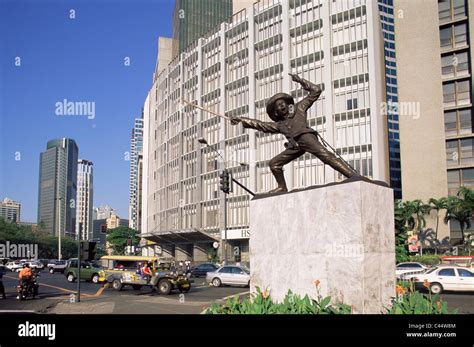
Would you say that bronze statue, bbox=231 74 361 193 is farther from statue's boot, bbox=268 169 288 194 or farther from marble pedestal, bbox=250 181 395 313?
marble pedestal, bbox=250 181 395 313

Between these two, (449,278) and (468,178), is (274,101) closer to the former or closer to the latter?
(449,278)

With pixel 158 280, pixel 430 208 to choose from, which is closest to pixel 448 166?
pixel 430 208

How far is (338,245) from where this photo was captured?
28.7 ft

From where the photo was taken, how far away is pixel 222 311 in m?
8.21

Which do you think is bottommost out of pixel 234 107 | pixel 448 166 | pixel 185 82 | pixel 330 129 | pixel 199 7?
pixel 448 166

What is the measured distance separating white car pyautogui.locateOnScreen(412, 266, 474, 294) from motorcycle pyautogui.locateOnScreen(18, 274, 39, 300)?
712 inches

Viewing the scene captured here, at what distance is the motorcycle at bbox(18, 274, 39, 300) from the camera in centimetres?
2095

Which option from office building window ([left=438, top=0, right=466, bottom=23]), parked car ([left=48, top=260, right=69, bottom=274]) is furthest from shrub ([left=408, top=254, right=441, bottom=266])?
parked car ([left=48, top=260, right=69, bottom=274])

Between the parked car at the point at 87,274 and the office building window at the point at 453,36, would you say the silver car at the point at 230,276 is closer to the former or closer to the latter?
the parked car at the point at 87,274

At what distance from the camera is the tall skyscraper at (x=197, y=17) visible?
76875 millimetres

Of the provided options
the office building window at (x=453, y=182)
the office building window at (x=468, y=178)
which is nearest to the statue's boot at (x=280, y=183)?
the office building window at (x=468, y=178)

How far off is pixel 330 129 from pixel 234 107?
14616mm
